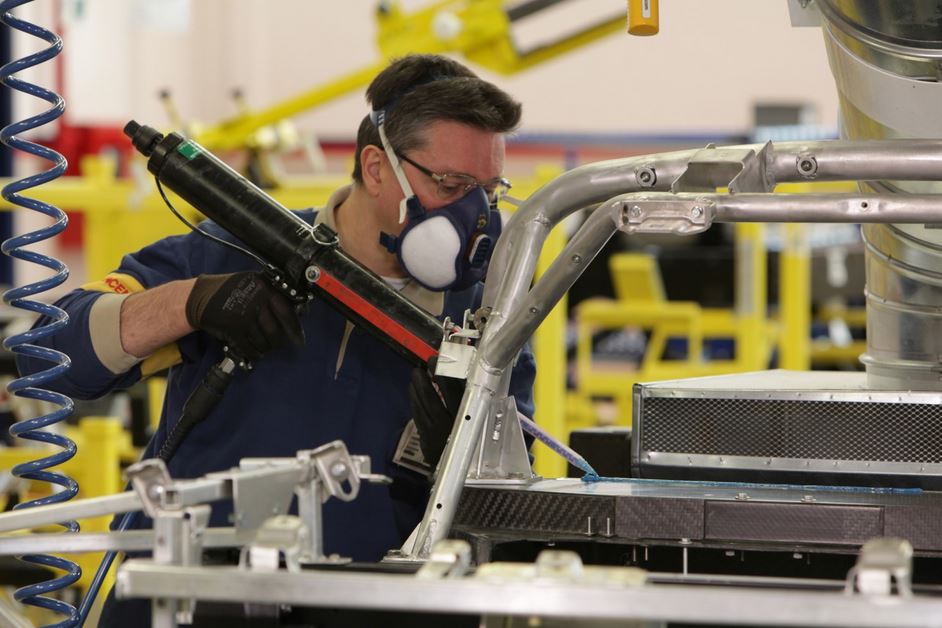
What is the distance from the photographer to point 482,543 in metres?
1.37

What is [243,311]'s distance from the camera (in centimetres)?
175

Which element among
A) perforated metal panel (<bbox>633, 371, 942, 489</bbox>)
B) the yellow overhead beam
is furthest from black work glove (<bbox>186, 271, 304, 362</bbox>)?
the yellow overhead beam

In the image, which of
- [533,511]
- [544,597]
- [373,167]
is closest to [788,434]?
[533,511]

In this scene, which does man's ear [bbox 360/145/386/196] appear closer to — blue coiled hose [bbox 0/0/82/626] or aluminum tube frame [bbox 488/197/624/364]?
blue coiled hose [bbox 0/0/82/626]

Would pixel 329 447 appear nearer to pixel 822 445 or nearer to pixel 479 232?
pixel 822 445

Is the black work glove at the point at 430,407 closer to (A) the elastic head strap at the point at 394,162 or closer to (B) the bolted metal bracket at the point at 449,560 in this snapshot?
(A) the elastic head strap at the point at 394,162

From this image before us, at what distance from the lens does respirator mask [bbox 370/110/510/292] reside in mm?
1839

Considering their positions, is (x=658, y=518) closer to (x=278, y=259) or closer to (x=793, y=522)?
(x=793, y=522)

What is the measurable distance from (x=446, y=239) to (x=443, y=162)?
0.14 meters

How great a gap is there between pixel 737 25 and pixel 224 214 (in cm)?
867

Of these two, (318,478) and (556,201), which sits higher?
(556,201)

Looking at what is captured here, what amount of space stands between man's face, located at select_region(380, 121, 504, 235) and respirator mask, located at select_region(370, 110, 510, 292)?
0.01 meters

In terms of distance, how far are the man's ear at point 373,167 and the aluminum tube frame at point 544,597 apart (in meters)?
1.10

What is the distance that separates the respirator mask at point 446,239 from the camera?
184 centimetres
